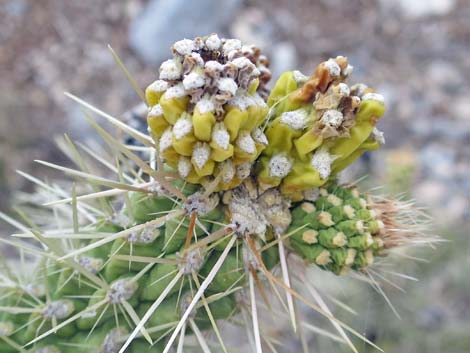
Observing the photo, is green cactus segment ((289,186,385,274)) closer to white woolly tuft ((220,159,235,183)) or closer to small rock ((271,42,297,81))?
white woolly tuft ((220,159,235,183))

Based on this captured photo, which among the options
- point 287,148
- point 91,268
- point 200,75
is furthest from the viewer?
point 91,268

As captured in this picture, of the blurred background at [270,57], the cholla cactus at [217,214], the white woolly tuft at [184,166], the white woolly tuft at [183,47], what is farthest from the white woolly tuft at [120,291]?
the blurred background at [270,57]

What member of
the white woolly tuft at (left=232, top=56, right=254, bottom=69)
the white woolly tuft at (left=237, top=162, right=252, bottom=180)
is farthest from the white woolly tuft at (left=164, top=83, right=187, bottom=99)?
the white woolly tuft at (left=237, top=162, right=252, bottom=180)

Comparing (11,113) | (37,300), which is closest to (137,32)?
(11,113)

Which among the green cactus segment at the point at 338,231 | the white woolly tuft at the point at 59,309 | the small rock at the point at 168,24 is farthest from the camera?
the small rock at the point at 168,24

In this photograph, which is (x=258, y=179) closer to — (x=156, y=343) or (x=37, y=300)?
(x=156, y=343)

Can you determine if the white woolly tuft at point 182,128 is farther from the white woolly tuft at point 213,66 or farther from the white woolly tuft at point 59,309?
the white woolly tuft at point 59,309

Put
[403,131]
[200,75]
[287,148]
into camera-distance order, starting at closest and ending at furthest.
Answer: [200,75] → [287,148] → [403,131]
